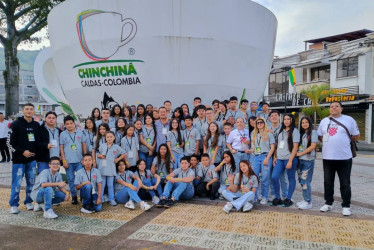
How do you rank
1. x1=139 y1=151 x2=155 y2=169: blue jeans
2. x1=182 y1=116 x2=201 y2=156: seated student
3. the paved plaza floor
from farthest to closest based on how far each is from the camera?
x1=139 y1=151 x2=155 y2=169: blue jeans → x1=182 y1=116 x2=201 y2=156: seated student → the paved plaza floor

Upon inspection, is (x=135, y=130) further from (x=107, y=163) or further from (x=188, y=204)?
(x=188, y=204)

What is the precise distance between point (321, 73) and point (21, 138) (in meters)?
24.3

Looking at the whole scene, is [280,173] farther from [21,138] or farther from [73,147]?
[21,138]

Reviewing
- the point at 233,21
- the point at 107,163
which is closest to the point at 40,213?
the point at 107,163

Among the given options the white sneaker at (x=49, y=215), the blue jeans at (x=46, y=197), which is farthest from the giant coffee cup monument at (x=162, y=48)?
the white sneaker at (x=49, y=215)

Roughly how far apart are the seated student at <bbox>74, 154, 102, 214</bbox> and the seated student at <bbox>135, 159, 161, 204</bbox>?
2.26ft

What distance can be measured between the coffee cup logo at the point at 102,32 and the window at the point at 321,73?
20251 mm

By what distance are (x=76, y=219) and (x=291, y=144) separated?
10.9 ft

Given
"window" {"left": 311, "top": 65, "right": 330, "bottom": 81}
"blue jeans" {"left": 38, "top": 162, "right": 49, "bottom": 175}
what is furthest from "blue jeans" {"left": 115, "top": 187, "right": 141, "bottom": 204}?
"window" {"left": 311, "top": 65, "right": 330, "bottom": 81}

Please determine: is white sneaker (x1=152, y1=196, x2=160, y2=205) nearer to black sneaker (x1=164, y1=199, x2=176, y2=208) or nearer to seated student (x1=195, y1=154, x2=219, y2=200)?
black sneaker (x1=164, y1=199, x2=176, y2=208)

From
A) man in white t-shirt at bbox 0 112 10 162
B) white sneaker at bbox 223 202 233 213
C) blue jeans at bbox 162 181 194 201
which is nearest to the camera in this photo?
white sneaker at bbox 223 202 233 213

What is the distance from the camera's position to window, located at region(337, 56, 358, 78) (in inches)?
799

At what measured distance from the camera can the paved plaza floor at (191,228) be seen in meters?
3.19

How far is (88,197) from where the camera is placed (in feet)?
14.3
